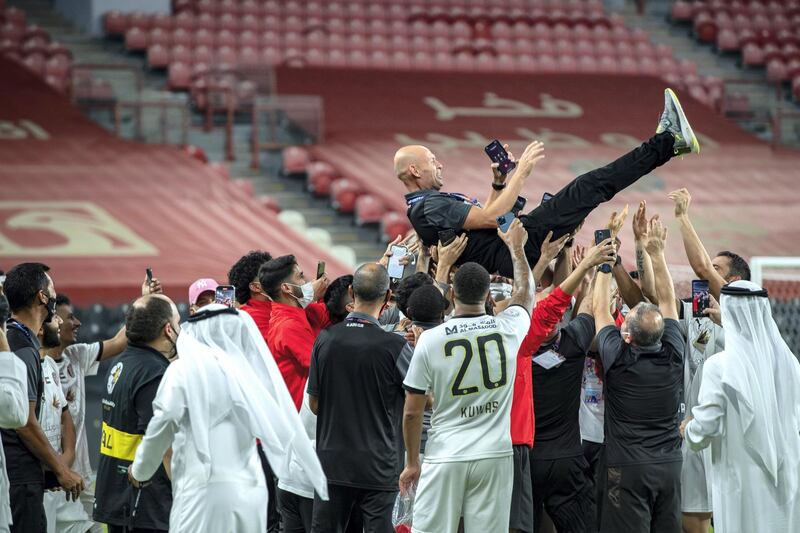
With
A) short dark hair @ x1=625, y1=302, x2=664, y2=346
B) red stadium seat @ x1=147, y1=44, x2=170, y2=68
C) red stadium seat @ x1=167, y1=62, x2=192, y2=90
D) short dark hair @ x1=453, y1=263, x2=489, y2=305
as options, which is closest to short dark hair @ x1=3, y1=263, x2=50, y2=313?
short dark hair @ x1=453, y1=263, x2=489, y2=305

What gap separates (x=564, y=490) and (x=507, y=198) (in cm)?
148

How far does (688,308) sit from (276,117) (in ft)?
34.4

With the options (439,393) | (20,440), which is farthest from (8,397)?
(439,393)

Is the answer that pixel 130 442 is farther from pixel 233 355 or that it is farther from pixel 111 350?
pixel 111 350

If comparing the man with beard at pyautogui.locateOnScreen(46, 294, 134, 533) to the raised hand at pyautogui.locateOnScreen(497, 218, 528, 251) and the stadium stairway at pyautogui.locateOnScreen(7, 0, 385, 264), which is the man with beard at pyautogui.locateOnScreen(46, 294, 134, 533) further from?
the stadium stairway at pyautogui.locateOnScreen(7, 0, 385, 264)

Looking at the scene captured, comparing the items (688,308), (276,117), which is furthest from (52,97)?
(688,308)

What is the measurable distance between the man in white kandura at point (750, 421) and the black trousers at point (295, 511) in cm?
180

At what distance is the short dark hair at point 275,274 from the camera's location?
5.85 m

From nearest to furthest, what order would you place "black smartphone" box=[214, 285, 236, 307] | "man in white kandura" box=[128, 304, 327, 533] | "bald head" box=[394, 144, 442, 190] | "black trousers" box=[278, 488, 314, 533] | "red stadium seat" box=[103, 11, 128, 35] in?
"man in white kandura" box=[128, 304, 327, 533] → "black smartphone" box=[214, 285, 236, 307] → "black trousers" box=[278, 488, 314, 533] → "bald head" box=[394, 144, 442, 190] → "red stadium seat" box=[103, 11, 128, 35]

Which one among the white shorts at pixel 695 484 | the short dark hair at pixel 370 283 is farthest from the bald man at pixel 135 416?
the white shorts at pixel 695 484

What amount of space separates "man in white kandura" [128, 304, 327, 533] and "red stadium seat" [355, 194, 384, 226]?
32.7 feet

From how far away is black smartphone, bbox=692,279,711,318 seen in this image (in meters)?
5.64

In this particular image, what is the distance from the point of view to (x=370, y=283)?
516 centimetres

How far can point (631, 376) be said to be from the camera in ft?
18.2
